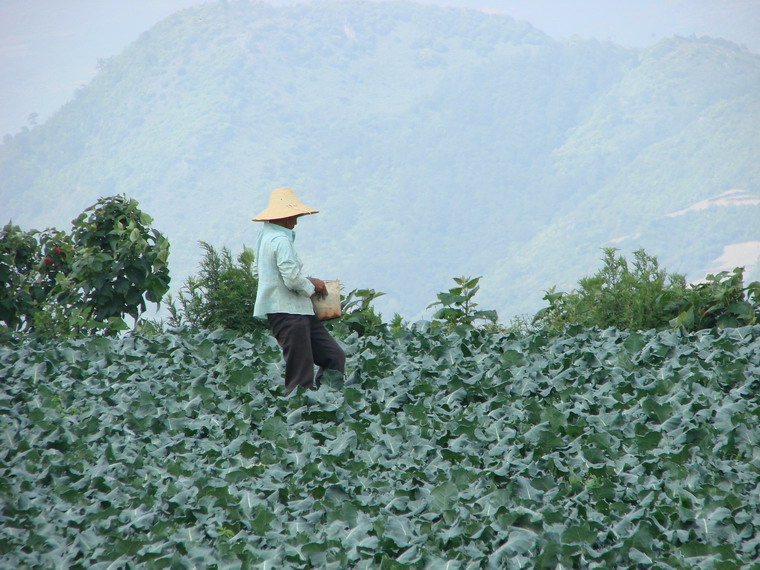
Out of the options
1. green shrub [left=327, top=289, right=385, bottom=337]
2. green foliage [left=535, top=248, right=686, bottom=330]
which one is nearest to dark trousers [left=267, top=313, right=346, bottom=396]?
green shrub [left=327, top=289, right=385, bottom=337]

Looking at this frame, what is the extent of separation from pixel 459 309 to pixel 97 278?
3626 millimetres

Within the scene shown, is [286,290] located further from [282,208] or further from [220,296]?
[220,296]

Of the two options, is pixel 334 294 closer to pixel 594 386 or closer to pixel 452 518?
pixel 594 386

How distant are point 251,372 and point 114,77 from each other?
123 meters

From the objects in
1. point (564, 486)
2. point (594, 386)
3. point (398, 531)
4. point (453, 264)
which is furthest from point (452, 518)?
point (453, 264)

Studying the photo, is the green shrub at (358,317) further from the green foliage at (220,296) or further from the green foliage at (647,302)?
the green foliage at (647,302)

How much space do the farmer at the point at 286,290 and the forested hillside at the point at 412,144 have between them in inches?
2571

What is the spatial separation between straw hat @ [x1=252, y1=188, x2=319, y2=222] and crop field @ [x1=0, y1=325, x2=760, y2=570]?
1.19 m

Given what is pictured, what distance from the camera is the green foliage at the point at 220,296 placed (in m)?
8.12

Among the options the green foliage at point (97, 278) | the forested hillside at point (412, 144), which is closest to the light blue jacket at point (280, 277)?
the green foliage at point (97, 278)

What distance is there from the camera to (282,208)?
581 centimetres

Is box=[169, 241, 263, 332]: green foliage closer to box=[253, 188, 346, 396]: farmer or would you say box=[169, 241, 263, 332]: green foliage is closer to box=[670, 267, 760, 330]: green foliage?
box=[253, 188, 346, 396]: farmer

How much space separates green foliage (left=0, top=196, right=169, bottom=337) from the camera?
8055 mm

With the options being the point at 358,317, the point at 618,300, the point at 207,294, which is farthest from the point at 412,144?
the point at 618,300
